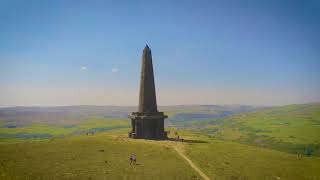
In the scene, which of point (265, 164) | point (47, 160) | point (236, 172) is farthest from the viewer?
point (265, 164)

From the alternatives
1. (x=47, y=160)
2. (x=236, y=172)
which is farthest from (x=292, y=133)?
(x=47, y=160)

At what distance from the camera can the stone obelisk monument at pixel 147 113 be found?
129ft

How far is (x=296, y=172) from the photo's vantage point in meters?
24.6

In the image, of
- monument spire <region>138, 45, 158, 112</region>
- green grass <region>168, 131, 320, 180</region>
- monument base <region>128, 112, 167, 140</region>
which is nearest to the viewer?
green grass <region>168, 131, 320, 180</region>

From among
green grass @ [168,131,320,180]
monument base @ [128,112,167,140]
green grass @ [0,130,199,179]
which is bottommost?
green grass @ [168,131,320,180]

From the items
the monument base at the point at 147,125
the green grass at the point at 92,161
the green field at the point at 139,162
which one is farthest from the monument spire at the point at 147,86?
the green grass at the point at 92,161

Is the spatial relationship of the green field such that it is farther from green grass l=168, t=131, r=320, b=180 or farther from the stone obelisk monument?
the stone obelisk monument

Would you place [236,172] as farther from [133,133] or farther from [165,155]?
[133,133]

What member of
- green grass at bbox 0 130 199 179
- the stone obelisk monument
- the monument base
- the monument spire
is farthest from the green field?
the monument spire

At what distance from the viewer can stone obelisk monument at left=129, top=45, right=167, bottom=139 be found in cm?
3928

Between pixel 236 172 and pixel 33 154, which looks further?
pixel 33 154

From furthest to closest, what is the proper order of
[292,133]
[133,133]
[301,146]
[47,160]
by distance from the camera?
[292,133] < [301,146] < [133,133] < [47,160]

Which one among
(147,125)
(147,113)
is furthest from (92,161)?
(147,113)

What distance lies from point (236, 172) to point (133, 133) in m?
19.3
